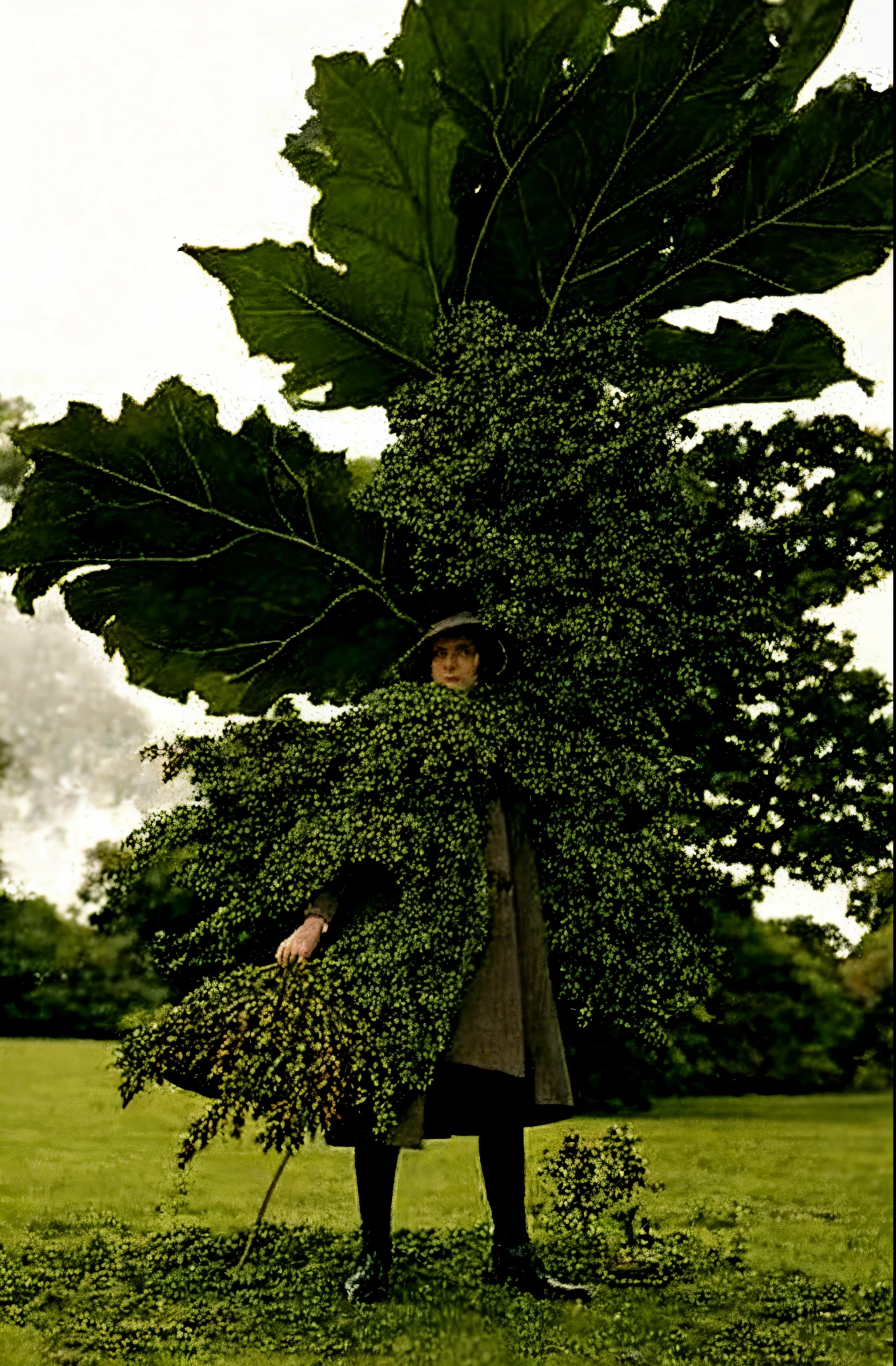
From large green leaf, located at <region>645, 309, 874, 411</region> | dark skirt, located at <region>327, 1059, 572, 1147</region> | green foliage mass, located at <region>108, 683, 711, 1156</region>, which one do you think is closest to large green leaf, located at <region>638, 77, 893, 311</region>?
large green leaf, located at <region>645, 309, 874, 411</region>

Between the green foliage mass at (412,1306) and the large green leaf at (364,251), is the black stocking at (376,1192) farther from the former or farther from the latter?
the large green leaf at (364,251)

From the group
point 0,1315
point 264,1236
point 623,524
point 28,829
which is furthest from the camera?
point 28,829

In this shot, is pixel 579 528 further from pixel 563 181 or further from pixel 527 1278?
pixel 527 1278

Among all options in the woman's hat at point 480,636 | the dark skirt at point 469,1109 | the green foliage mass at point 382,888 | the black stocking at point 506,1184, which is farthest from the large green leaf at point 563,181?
the black stocking at point 506,1184

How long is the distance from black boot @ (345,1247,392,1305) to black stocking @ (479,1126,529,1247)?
403mm

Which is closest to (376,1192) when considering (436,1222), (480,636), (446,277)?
(436,1222)

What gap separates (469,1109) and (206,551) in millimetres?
2333

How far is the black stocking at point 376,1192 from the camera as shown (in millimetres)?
3994

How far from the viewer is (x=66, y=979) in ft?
20.5

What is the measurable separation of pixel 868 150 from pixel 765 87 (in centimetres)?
56

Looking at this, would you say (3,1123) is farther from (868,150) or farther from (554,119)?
(868,150)

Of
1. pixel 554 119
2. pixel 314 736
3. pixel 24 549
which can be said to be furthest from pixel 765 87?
pixel 24 549

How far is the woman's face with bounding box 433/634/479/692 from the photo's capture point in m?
4.45

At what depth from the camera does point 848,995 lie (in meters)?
5.79
